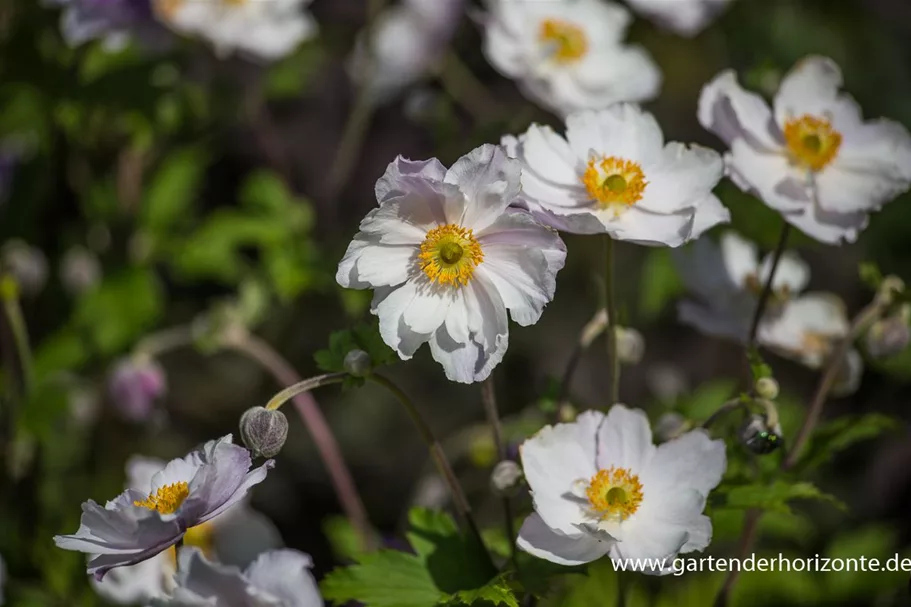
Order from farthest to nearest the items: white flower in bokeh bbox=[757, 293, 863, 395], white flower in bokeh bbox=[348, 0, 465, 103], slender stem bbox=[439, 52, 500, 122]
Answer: slender stem bbox=[439, 52, 500, 122]
white flower in bokeh bbox=[348, 0, 465, 103]
white flower in bokeh bbox=[757, 293, 863, 395]

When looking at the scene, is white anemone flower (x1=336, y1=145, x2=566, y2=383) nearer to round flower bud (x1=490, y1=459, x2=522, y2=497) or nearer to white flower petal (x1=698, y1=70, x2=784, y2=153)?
round flower bud (x1=490, y1=459, x2=522, y2=497)

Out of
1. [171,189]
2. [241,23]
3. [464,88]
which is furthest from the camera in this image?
[464,88]

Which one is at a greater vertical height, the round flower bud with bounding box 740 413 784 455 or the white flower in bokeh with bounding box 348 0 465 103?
the round flower bud with bounding box 740 413 784 455

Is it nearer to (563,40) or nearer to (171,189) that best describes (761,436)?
(563,40)

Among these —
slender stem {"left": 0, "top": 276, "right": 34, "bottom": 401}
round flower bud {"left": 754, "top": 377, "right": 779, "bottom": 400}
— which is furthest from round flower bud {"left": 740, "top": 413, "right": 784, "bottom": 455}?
slender stem {"left": 0, "top": 276, "right": 34, "bottom": 401}

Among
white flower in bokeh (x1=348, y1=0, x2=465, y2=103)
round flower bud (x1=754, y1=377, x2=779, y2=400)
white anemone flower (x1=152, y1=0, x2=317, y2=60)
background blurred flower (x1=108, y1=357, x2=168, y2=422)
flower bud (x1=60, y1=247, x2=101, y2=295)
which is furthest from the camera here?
white flower in bokeh (x1=348, y1=0, x2=465, y2=103)

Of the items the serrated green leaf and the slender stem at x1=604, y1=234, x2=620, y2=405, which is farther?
the slender stem at x1=604, y1=234, x2=620, y2=405

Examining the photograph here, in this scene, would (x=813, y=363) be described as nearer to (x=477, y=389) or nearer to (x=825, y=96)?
(x=825, y=96)

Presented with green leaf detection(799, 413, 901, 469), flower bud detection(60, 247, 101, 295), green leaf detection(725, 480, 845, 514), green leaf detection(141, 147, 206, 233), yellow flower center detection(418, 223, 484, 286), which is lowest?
flower bud detection(60, 247, 101, 295)

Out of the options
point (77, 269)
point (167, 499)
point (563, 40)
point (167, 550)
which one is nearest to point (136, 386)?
point (167, 550)
